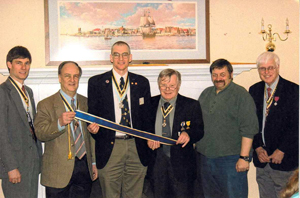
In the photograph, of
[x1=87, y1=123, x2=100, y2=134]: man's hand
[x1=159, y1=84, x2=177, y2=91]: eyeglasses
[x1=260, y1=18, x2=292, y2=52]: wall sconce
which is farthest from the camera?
[x1=260, y1=18, x2=292, y2=52]: wall sconce

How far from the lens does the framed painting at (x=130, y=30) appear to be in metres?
3.67

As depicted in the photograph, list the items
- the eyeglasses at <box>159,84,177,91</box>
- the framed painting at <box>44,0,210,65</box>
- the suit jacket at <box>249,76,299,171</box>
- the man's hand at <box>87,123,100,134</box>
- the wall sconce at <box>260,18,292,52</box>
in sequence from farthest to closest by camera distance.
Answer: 1. the wall sconce at <box>260,18,292,52</box>
2. the framed painting at <box>44,0,210,65</box>
3. the suit jacket at <box>249,76,299,171</box>
4. the eyeglasses at <box>159,84,177,91</box>
5. the man's hand at <box>87,123,100,134</box>

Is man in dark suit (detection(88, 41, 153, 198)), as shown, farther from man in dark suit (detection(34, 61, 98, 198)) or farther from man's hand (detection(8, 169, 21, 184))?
man's hand (detection(8, 169, 21, 184))

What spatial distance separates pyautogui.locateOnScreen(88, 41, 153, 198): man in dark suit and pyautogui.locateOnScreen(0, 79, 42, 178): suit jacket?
57cm

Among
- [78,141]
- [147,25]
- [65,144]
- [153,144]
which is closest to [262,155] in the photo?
[153,144]

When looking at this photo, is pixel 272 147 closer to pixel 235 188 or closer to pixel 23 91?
pixel 235 188

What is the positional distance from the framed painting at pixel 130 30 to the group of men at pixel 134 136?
0.83 metres

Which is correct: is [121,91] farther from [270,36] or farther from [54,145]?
[270,36]

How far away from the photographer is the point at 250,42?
13.1 feet

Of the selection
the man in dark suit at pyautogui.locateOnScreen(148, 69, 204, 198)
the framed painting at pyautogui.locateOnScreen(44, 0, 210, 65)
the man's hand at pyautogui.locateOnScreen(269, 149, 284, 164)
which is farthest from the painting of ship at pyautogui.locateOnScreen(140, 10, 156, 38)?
the man's hand at pyautogui.locateOnScreen(269, 149, 284, 164)

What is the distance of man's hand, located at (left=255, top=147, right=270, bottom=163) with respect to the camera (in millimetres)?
3012

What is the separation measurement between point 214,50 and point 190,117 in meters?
1.36

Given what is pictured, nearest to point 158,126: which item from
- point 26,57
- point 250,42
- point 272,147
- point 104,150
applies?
point 104,150

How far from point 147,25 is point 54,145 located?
178cm
